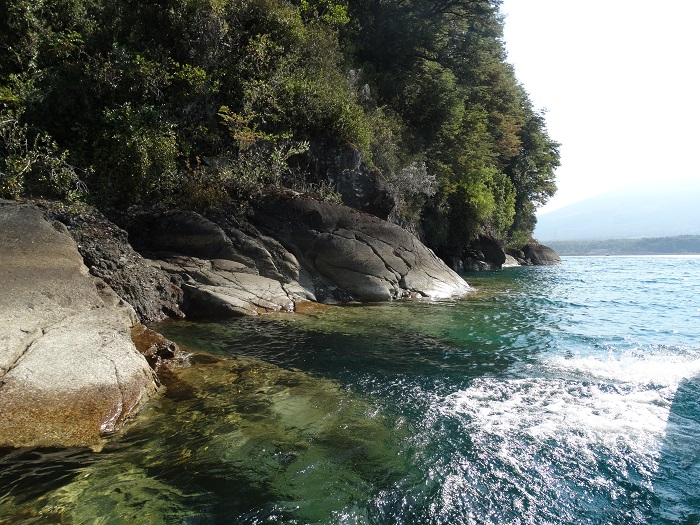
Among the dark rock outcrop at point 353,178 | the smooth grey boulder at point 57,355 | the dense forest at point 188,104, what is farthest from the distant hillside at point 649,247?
the smooth grey boulder at point 57,355

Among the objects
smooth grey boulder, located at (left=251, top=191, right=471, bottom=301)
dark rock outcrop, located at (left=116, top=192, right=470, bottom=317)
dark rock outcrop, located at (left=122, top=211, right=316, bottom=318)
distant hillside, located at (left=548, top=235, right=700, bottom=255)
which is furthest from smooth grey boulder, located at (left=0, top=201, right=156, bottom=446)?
distant hillside, located at (left=548, top=235, right=700, bottom=255)

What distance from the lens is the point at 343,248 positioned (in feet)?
47.1

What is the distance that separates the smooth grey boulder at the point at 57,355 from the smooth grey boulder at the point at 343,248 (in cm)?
714

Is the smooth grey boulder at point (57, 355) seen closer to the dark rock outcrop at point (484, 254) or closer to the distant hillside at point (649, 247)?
the dark rock outcrop at point (484, 254)

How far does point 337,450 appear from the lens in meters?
4.52

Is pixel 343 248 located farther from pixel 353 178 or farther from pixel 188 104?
pixel 188 104

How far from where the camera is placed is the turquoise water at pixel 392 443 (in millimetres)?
3604

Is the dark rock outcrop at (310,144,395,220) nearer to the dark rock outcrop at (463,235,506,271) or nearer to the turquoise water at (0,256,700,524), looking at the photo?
the turquoise water at (0,256,700,524)

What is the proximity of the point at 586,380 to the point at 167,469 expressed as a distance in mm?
6001

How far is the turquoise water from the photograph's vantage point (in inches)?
142

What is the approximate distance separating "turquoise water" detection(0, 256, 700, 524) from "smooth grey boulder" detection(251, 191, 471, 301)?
5.29 m

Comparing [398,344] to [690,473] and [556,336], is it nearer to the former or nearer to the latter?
[556,336]

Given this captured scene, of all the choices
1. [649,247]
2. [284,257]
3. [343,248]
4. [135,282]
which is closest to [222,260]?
[284,257]

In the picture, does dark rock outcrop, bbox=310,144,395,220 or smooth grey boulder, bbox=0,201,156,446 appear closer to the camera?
smooth grey boulder, bbox=0,201,156,446
